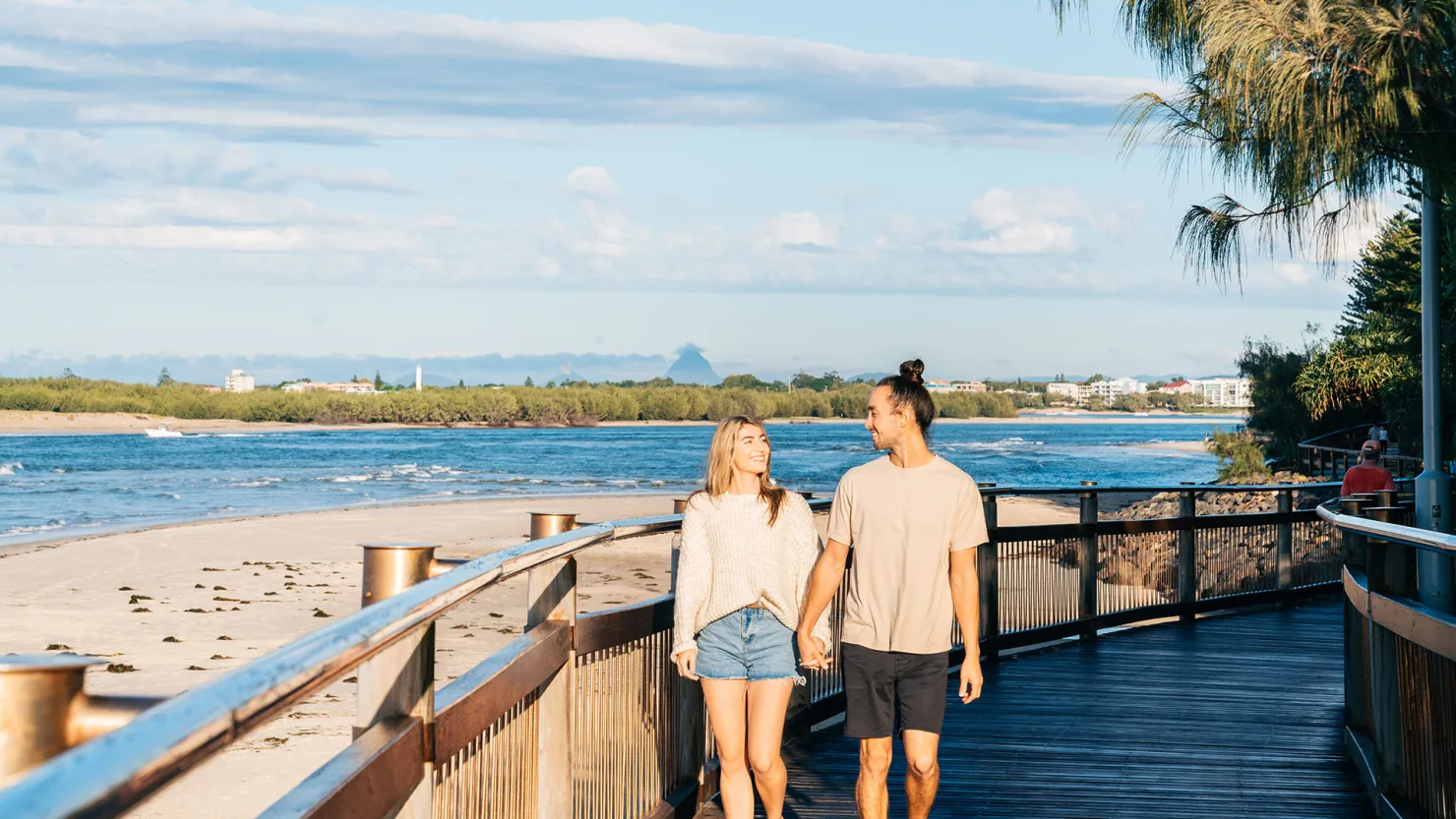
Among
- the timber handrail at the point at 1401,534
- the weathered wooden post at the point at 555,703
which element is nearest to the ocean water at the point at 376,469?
the timber handrail at the point at 1401,534

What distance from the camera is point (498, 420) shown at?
191 m

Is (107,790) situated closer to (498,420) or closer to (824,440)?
(824,440)

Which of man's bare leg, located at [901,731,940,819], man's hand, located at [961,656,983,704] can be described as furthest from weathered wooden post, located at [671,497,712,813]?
man's hand, located at [961,656,983,704]

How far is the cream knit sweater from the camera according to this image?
4594 millimetres

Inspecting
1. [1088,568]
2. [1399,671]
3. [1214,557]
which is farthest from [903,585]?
[1214,557]

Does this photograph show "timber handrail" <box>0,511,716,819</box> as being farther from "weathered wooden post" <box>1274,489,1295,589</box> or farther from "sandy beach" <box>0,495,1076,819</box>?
"weathered wooden post" <box>1274,489,1295,589</box>

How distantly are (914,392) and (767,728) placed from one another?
4.08ft

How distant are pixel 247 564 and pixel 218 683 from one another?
27472 mm

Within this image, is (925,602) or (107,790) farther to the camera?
(925,602)

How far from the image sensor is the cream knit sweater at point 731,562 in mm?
4594

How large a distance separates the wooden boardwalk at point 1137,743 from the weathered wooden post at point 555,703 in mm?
1927

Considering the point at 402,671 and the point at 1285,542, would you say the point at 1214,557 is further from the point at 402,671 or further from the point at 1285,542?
the point at 402,671

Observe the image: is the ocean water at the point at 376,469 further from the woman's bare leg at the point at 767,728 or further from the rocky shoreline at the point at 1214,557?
the woman's bare leg at the point at 767,728

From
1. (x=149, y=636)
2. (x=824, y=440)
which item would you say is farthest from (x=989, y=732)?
(x=824, y=440)
